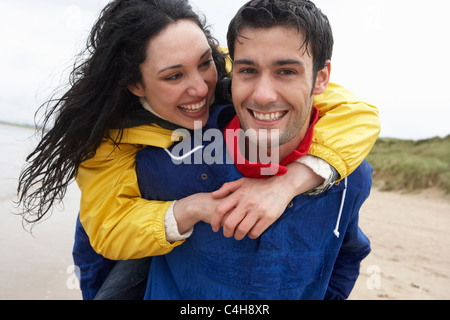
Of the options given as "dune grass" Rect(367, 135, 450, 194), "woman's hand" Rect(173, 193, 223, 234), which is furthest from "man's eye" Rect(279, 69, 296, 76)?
"dune grass" Rect(367, 135, 450, 194)

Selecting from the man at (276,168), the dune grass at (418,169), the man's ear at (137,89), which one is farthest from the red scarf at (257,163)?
the dune grass at (418,169)

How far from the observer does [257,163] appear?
1657 millimetres

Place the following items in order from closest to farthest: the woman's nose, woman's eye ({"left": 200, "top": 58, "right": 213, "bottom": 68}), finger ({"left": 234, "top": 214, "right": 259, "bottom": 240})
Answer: finger ({"left": 234, "top": 214, "right": 259, "bottom": 240})
the woman's nose
woman's eye ({"left": 200, "top": 58, "right": 213, "bottom": 68})

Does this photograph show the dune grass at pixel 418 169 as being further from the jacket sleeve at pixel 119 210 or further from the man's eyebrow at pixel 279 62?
the jacket sleeve at pixel 119 210

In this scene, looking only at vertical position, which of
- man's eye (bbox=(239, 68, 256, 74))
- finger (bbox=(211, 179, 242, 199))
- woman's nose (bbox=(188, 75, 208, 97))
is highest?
man's eye (bbox=(239, 68, 256, 74))

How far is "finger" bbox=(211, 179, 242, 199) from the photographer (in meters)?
1.63

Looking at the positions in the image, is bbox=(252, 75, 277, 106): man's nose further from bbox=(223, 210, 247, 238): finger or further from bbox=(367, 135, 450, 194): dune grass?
bbox=(367, 135, 450, 194): dune grass

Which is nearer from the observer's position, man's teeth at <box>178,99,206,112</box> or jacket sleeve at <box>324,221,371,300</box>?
man's teeth at <box>178,99,206,112</box>

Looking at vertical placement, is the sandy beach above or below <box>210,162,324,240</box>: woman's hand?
below

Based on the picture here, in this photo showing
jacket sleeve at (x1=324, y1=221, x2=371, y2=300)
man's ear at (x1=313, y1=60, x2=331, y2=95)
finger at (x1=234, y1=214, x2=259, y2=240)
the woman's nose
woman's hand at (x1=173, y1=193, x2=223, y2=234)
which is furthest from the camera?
jacket sleeve at (x1=324, y1=221, x2=371, y2=300)

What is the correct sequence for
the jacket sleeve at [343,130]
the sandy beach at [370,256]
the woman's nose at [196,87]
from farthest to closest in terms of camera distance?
the sandy beach at [370,256], the woman's nose at [196,87], the jacket sleeve at [343,130]

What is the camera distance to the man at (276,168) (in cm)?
166

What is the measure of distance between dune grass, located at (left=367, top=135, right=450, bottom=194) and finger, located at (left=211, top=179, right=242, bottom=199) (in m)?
9.58

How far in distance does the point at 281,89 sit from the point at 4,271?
155 inches
